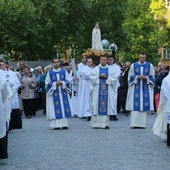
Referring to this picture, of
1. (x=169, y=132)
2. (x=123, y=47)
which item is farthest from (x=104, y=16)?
(x=169, y=132)

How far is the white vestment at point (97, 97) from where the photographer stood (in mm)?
15172

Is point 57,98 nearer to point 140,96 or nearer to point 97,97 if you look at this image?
point 97,97

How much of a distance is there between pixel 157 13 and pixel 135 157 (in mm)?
46829

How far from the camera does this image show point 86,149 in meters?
11.0

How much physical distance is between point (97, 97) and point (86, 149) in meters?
4.50

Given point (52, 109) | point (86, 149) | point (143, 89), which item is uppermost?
point (143, 89)

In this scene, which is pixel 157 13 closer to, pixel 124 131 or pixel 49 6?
pixel 49 6

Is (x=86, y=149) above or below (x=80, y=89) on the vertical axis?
below

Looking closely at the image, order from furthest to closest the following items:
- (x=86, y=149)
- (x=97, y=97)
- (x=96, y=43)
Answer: (x=96, y=43) < (x=97, y=97) < (x=86, y=149)

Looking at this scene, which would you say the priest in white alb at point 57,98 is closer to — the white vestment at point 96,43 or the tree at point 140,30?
the white vestment at point 96,43

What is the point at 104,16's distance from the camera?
4872cm

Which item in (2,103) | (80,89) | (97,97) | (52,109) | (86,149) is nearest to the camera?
(2,103)

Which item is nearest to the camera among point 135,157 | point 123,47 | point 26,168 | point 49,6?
point 26,168

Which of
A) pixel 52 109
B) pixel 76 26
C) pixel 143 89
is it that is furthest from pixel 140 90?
pixel 76 26
